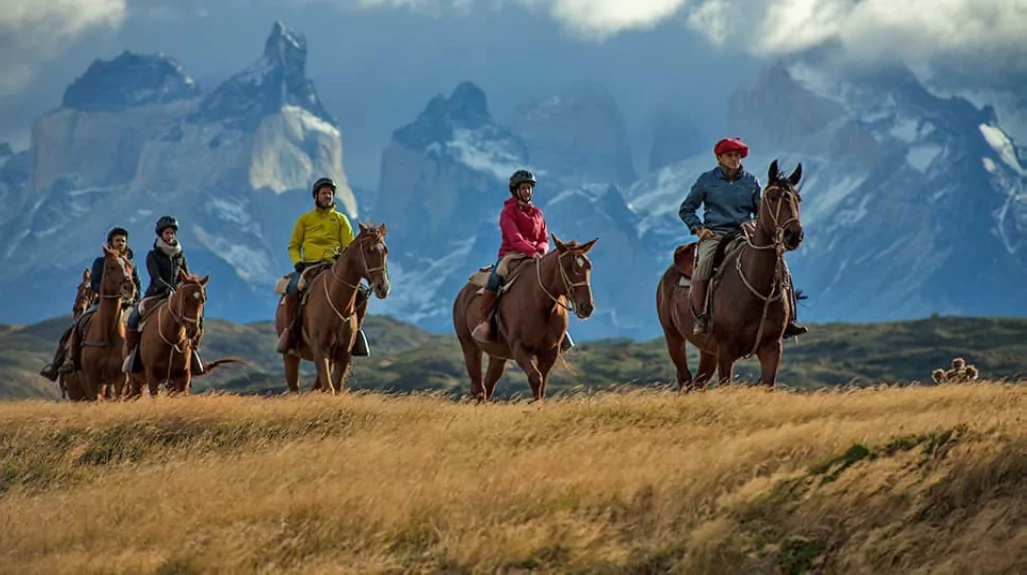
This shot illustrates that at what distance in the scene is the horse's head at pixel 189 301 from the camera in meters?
26.9

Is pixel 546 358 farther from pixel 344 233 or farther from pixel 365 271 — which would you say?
pixel 344 233

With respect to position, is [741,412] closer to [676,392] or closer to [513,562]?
[676,392]

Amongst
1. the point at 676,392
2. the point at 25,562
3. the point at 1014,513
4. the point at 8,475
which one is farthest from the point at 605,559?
the point at 8,475

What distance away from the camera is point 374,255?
25016mm

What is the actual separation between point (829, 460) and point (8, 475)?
11772 mm

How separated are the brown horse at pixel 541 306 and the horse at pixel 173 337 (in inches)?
204

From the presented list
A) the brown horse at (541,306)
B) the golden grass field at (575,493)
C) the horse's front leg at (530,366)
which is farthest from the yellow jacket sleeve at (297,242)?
the golden grass field at (575,493)

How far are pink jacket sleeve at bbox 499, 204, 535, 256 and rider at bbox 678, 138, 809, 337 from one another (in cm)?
331

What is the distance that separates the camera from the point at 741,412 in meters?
19.6

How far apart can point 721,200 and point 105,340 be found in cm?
1278

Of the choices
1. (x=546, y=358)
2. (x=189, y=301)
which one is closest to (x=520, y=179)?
(x=546, y=358)

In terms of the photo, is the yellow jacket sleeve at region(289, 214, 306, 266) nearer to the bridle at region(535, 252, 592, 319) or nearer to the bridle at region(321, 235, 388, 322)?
the bridle at region(321, 235, 388, 322)

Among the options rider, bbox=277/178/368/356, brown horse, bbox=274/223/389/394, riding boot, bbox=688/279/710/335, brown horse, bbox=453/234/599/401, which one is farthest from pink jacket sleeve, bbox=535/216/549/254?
riding boot, bbox=688/279/710/335

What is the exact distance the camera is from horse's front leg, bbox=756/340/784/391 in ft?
69.4
